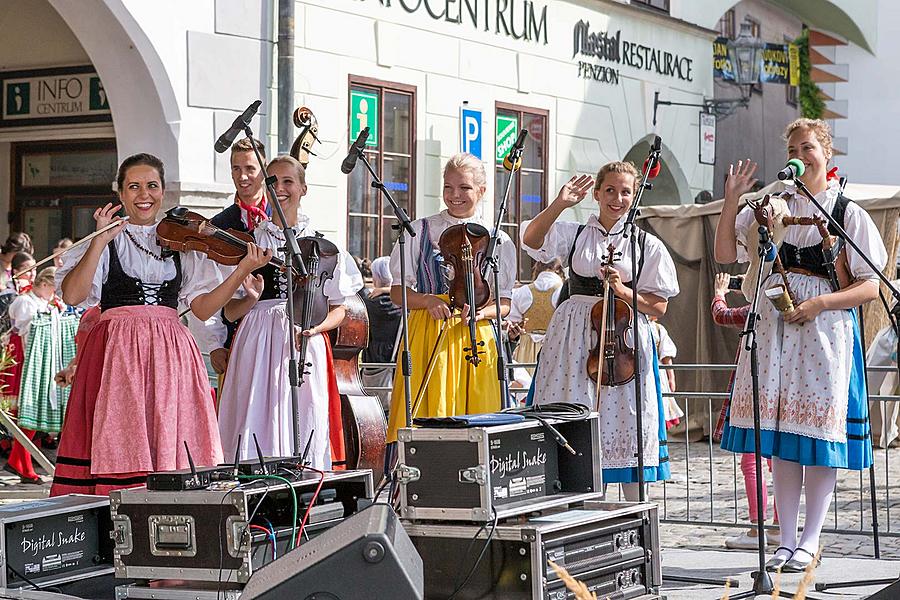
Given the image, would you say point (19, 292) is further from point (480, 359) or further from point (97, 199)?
point (480, 359)

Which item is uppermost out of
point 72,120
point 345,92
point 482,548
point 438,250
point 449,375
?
point 345,92

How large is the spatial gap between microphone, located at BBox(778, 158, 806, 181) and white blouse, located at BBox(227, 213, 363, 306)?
1.95m

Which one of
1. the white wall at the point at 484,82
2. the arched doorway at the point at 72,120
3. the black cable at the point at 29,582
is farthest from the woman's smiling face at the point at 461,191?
the white wall at the point at 484,82

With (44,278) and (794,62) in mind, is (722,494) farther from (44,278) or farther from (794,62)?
(794,62)

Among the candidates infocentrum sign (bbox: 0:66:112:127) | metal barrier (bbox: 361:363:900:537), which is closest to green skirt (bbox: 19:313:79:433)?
infocentrum sign (bbox: 0:66:112:127)

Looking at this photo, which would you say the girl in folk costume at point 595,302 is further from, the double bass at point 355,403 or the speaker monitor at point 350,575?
the speaker monitor at point 350,575

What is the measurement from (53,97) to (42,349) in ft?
8.71

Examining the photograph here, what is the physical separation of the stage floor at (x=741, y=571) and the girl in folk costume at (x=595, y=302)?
40 centimetres

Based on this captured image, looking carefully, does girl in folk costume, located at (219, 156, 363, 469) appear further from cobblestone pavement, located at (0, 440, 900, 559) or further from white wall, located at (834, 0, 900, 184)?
white wall, located at (834, 0, 900, 184)

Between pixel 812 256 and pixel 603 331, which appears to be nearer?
pixel 812 256

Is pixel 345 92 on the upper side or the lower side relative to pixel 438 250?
upper

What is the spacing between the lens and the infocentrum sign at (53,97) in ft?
36.4

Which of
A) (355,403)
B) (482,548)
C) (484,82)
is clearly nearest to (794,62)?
(484,82)

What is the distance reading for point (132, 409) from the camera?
197 inches
